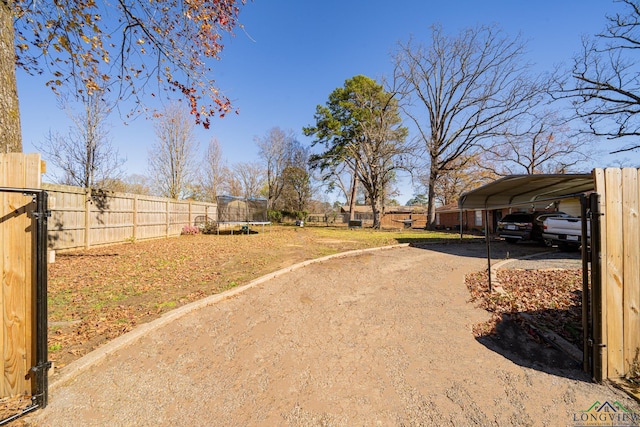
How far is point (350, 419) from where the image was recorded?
1.91 meters

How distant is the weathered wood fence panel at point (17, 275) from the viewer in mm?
1960

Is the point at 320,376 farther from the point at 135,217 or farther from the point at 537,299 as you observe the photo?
the point at 135,217

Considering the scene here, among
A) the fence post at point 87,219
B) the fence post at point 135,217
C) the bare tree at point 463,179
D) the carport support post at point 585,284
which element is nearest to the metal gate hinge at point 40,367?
the carport support post at point 585,284

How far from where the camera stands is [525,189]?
9.10 metres

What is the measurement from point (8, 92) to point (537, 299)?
805 cm

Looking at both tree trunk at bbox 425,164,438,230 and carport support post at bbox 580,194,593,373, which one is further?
tree trunk at bbox 425,164,438,230

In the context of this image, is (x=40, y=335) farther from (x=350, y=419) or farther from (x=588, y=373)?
(x=588, y=373)

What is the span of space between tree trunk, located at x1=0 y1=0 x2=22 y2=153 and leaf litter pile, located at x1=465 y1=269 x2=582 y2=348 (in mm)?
6041

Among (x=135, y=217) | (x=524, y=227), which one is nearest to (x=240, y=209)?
(x=135, y=217)

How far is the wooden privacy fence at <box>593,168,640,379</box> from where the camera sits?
7.61 feet

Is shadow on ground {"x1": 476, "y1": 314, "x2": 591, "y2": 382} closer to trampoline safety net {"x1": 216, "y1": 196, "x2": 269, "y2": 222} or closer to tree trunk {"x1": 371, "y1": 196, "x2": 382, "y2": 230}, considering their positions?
trampoline safety net {"x1": 216, "y1": 196, "x2": 269, "y2": 222}

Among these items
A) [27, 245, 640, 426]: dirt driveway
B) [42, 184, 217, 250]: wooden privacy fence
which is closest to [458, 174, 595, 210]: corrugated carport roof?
[27, 245, 640, 426]: dirt driveway

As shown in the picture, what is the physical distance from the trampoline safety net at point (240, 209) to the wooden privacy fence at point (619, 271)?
1580cm

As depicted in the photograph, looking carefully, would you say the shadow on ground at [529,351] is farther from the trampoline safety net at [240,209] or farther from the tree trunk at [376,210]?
the tree trunk at [376,210]
